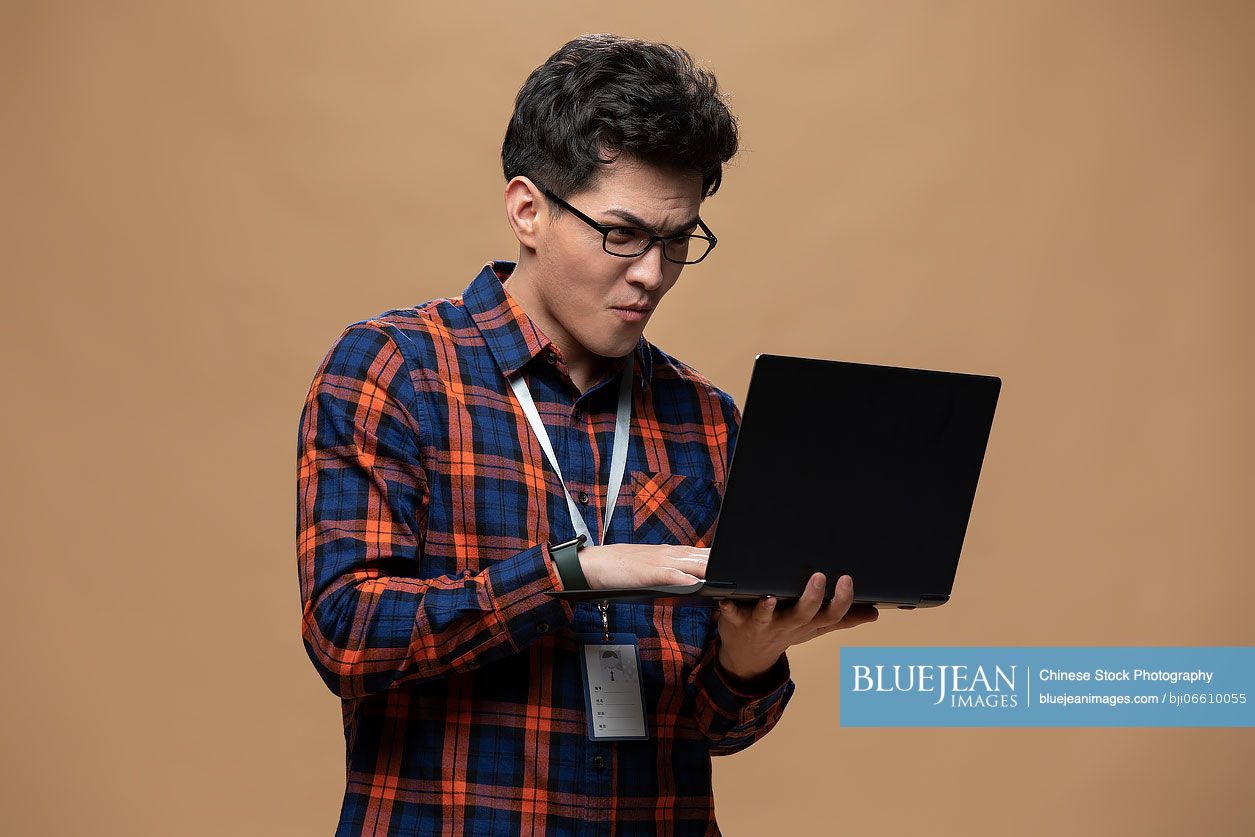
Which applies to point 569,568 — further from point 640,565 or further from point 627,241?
point 627,241

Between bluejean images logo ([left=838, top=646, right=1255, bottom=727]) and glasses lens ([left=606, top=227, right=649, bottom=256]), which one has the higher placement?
glasses lens ([left=606, top=227, right=649, bottom=256])

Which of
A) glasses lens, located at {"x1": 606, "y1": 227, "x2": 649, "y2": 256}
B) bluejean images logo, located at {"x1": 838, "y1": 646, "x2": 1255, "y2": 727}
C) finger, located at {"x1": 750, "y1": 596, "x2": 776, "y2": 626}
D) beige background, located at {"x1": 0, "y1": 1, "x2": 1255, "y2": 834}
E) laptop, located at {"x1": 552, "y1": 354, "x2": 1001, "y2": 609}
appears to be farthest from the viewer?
bluejean images logo, located at {"x1": 838, "y1": 646, "x2": 1255, "y2": 727}

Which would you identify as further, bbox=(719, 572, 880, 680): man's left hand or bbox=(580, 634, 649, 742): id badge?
bbox=(580, 634, 649, 742): id badge

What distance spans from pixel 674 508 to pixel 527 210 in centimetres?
43

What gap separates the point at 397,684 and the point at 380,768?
151mm

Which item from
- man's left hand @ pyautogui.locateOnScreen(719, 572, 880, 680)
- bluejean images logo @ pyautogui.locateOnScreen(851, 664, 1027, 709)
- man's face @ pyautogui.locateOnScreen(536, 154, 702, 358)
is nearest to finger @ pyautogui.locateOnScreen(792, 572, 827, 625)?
man's left hand @ pyautogui.locateOnScreen(719, 572, 880, 680)

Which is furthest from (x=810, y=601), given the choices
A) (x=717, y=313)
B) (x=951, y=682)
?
(x=951, y=682)

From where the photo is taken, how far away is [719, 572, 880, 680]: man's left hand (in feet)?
5.08

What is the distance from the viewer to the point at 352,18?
3.35 m

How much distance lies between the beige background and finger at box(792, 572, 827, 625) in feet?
6.12

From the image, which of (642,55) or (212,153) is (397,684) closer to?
(642,55)

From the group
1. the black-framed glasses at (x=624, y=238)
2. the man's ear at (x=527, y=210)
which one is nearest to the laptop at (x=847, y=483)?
the black-framed glasses at (x=624, y=238)

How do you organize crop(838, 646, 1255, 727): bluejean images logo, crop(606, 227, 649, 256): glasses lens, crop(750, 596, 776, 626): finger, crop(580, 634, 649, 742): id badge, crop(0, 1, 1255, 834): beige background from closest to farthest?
crop(750, 596, 776, 626): finger < crop(580, 634, 649, 742): id badge < crop(606, 227, 649, 256): glasses lens < crop(0, 1, 1255, 834): beige background < crop(838, 646, 1255, 727): bluejean images logo

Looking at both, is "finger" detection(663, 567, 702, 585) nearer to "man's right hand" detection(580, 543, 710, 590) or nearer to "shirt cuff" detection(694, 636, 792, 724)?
"man's right hand" detection(580, 543, 710, 590)
